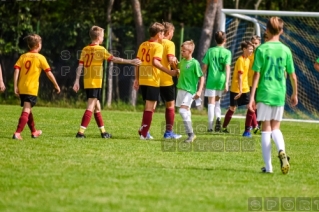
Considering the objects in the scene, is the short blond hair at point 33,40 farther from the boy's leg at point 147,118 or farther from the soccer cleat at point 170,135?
the soccer cleat at point 170,135

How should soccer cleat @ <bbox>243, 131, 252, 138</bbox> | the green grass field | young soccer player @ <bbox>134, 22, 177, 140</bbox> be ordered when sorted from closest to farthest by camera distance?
the green grass field, young soccer player @ <bbox>134, 22, 177, 140</bbox>, soccer cleat @ <bbox>243, 131, 252, 138</bbox>

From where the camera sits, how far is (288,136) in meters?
15.8

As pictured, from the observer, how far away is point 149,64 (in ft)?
44.2

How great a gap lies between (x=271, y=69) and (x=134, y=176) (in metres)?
1.99

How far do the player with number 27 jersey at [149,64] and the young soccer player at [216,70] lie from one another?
2.07 meters

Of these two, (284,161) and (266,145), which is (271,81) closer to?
(266,145)

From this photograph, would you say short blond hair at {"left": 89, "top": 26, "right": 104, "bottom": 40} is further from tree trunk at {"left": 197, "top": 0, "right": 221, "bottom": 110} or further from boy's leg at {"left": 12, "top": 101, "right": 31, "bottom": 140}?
tree trunk at {"left": 197, "top": 0, "right": 221, "bottom": 110}

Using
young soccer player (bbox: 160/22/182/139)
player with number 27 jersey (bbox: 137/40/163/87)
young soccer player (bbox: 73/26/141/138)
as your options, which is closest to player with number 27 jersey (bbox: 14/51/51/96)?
young soccer player (bbox: 73/26/141/138)

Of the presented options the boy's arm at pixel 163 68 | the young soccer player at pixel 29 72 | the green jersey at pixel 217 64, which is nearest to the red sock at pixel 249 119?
the green jersey at pixel 217 64

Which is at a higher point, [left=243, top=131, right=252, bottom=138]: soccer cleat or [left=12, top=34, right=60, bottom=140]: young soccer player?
[left=12, top=34, right=60, bottom=140]: young soccer player

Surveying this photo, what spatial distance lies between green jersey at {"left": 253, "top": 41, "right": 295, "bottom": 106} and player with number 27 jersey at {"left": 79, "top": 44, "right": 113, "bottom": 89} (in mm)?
4023

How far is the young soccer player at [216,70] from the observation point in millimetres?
15562

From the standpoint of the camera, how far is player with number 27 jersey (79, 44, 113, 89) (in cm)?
1327

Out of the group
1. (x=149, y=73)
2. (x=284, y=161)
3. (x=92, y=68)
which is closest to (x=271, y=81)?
(x=284, y=161)
